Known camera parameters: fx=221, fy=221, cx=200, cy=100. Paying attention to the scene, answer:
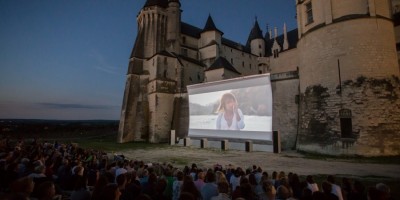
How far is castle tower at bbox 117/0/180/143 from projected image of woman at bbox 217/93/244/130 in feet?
36.5

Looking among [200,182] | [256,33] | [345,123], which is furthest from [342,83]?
[256,33]

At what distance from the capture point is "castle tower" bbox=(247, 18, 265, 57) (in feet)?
147

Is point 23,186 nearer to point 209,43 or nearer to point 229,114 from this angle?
point 229,114

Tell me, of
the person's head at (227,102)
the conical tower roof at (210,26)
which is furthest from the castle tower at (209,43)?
the person's head at (227,102)

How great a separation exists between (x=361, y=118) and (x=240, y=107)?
9109 millimetres

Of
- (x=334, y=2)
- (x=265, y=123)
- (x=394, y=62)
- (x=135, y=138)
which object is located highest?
(x=334, y=2)

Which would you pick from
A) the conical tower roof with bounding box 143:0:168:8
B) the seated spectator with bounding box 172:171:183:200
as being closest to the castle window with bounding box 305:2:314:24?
the seated spectator with bounding box 172:171:183:200

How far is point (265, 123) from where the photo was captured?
733 inches

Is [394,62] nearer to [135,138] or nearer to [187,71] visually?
[187,71]

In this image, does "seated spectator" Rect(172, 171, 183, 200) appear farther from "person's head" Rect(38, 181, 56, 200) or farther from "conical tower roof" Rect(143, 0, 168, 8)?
"conical tower roof" Rect(143, 0, 168, 8)

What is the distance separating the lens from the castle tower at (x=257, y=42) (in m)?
44.9

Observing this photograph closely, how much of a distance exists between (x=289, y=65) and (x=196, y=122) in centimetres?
1431

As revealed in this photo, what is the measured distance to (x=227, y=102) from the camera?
71.4ft

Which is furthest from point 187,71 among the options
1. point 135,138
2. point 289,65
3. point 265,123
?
point 265,123
